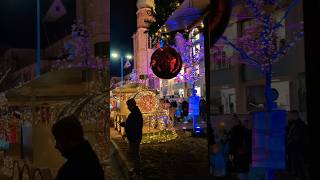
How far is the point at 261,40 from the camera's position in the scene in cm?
541

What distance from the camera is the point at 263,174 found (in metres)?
5.10

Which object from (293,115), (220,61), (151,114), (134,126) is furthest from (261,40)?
(151,114)

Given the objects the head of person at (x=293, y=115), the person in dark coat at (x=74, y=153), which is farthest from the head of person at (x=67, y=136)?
the head of person at (x=293, y=115)

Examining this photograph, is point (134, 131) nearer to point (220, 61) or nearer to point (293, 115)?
point (220, 61)

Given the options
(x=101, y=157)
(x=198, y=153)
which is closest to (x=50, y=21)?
(x=101, y=157)

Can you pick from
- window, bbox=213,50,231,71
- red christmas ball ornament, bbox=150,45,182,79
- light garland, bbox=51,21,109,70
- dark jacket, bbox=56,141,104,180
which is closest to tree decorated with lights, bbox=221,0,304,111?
window, bbox=213,50,231,71

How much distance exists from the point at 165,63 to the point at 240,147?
635 centimetres

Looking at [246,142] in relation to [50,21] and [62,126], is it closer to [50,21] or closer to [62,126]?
[62,126]

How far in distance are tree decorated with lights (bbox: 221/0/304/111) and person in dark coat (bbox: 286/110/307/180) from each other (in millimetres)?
616

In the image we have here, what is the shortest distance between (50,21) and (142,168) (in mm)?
6745

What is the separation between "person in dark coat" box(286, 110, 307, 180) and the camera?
14.2 ft

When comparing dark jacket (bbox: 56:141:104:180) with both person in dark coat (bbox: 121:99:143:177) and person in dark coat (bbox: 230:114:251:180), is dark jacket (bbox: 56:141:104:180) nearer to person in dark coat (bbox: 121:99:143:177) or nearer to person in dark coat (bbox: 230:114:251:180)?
person in dark coat (bbox: 230:114:251:180)

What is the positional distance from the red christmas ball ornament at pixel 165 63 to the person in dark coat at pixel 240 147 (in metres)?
6.17

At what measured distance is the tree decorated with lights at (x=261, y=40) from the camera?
523 centimetres
